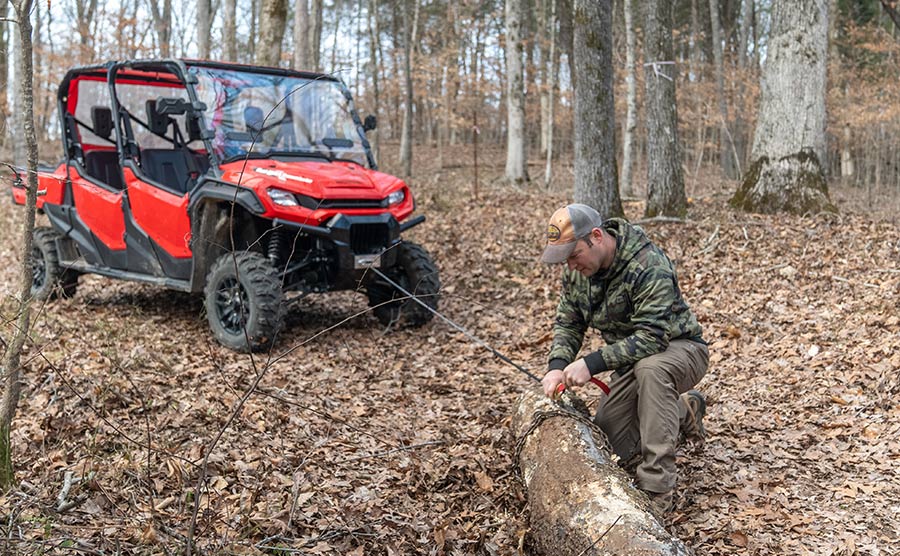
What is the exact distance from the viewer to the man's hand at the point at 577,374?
401cm

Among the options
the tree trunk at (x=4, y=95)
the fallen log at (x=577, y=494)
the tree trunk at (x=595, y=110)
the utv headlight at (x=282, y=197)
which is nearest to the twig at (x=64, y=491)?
the tree trunk at (x=4, y=95)

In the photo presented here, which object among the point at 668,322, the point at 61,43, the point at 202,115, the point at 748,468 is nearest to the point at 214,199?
the point at 202,115

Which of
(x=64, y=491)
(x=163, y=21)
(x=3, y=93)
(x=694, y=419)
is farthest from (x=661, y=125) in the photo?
(x=163, y=21)

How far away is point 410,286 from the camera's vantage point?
725 cm

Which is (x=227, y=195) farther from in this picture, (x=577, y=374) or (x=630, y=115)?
(x=630, y=115)

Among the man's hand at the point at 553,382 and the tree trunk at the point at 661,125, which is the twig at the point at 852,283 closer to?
the tree trunk at the point at 661,125

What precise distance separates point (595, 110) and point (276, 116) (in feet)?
12.1

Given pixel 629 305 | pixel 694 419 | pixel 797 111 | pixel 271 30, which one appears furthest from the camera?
pixel 271 30

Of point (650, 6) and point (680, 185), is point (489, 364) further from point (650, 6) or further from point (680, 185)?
point (650, 6)

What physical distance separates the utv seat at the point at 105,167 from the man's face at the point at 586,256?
19.2 feet

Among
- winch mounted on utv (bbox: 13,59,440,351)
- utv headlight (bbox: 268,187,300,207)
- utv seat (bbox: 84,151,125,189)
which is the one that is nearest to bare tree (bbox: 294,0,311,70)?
winch mounted on utv (bbox: 13,59,440,351)

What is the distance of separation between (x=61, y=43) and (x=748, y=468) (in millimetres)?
25504

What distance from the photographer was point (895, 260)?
25.0 ft

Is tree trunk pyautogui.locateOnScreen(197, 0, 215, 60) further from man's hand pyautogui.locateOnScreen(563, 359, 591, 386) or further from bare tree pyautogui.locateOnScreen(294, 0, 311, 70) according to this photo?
man's hand pyautogui.locateOnScreen(563, 359, 591, 386)
